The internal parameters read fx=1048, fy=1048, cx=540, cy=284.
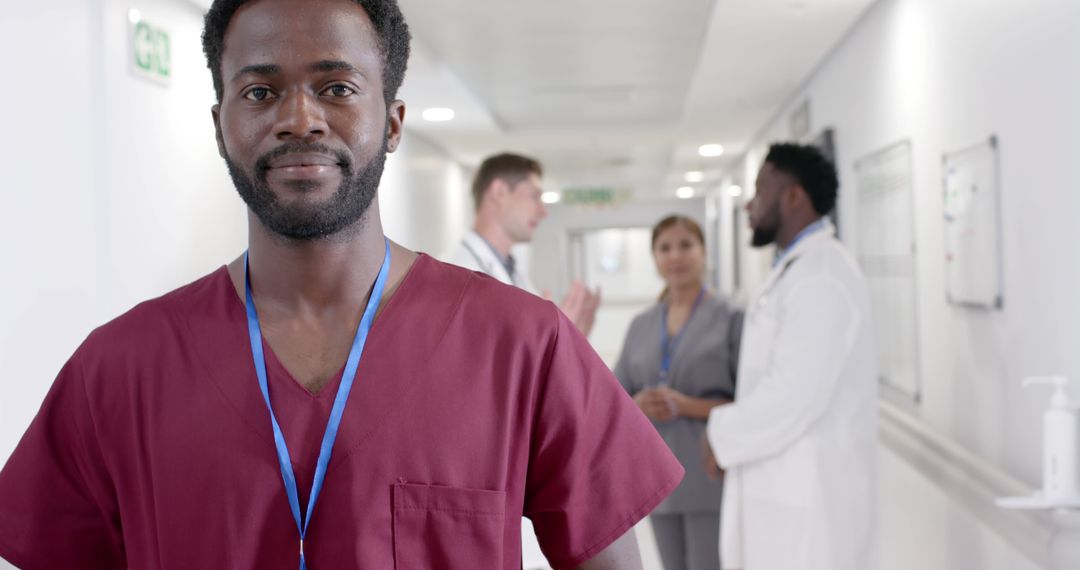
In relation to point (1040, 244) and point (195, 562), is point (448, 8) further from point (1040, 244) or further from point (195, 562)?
point (195, 562)

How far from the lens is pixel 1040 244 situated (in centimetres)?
249

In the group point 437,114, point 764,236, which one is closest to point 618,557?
point 764,236

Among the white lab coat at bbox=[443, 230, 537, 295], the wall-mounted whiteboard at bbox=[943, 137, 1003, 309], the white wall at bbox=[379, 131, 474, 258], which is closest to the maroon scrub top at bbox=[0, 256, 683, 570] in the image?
the white lab coat at bbox=[443, 230, 537, 295]

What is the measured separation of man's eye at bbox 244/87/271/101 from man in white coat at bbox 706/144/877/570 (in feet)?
6.07

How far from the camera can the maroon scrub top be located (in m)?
1.11

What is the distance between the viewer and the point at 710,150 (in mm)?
10742

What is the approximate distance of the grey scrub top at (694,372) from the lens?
3.29 metres

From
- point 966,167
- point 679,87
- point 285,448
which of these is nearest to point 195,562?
point 285,448

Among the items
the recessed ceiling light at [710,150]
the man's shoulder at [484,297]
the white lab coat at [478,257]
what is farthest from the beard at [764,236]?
the recessed ceiling light at [710,150]

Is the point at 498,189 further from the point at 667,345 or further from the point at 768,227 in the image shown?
the point at 768,227

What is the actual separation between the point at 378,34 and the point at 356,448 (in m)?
0.46

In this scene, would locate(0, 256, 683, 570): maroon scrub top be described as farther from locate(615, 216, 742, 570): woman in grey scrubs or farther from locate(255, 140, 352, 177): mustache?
locate(615, 216, 742, 570): woman in grey scrubs

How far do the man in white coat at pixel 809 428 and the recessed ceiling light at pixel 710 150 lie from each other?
7706 millimetres

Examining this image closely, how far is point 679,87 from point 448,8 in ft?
10.1
